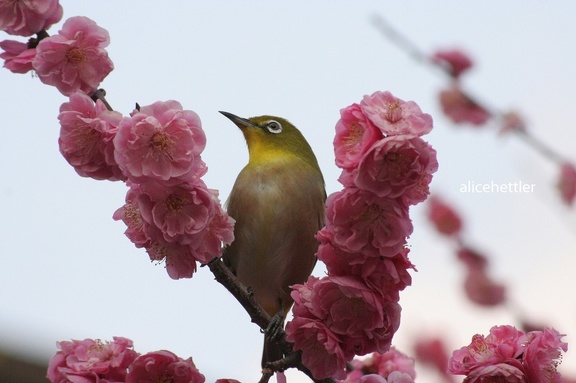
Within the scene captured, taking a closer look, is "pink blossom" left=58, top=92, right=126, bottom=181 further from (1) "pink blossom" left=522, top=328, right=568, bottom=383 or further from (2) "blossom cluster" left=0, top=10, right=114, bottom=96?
(1) "pink blossom" left=522, top=328, right=568, bottom=383

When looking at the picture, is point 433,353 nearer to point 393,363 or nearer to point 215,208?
point 393,363

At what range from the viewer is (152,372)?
208cm

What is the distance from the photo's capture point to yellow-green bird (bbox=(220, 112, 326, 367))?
11.1 feet

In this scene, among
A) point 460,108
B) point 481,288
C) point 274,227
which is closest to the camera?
point 274,227

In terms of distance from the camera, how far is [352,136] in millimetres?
1945

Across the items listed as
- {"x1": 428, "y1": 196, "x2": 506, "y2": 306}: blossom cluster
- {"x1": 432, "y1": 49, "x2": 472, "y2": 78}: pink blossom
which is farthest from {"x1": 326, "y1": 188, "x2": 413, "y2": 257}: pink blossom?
{"x1": 432, "y1": 49, "x2": 472, "y2": 78}: pink blossom

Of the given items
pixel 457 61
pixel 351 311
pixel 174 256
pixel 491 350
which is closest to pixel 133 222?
pixel 174 256

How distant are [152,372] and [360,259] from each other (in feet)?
2.00

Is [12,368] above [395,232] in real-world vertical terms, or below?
below

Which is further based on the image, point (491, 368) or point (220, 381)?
point (220, 381)

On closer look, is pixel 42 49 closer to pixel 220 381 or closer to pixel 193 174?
pixel 193 174

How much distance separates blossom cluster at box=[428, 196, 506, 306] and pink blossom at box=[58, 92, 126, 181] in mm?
A: 3427

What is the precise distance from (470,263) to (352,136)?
3.58 meters

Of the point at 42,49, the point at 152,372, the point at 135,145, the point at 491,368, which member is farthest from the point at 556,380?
the point at 42,49
